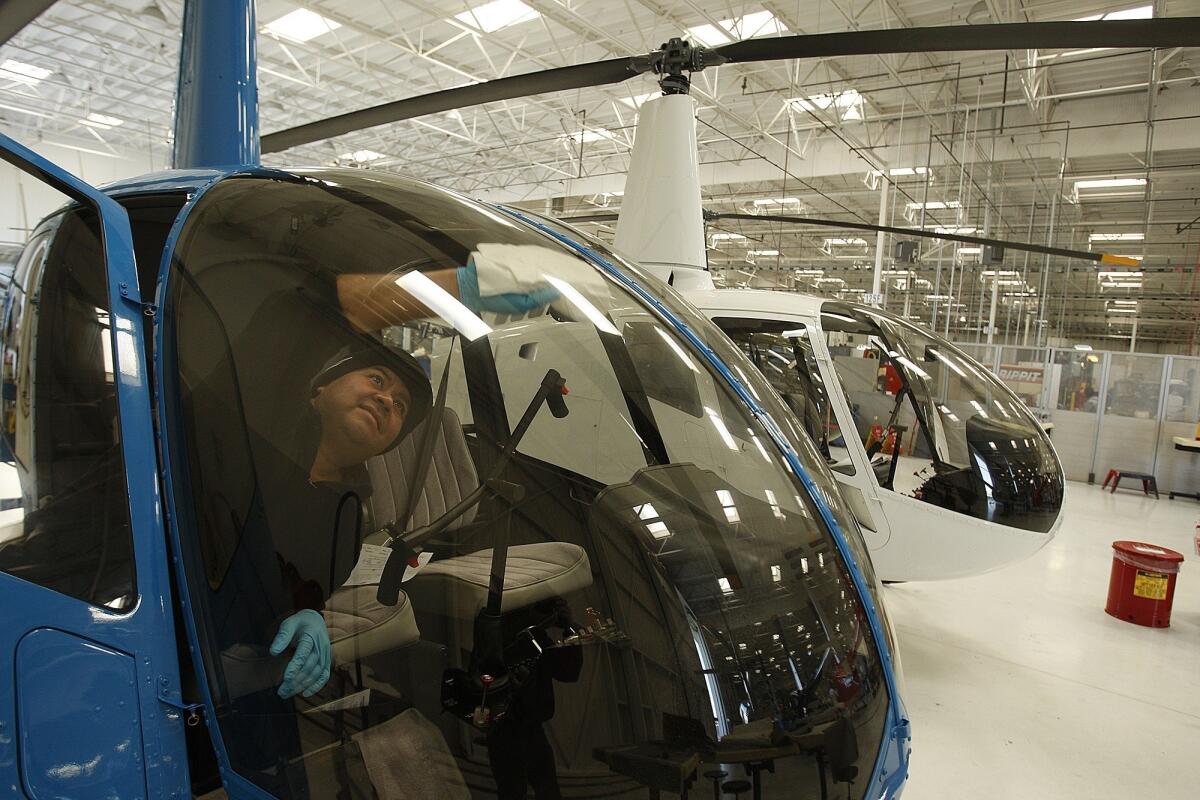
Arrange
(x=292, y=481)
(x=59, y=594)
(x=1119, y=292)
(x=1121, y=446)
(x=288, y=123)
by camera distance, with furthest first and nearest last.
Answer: (x=1119, y=292), (x=288, y=123), (x=1121, y=446), (x=292, y=481), (x=59, y=594)

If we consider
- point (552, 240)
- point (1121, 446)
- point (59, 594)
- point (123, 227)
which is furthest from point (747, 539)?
point (1121, 446)

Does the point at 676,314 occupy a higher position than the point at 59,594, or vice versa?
the point at 676,314

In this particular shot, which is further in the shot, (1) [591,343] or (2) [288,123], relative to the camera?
(2) [288,123]

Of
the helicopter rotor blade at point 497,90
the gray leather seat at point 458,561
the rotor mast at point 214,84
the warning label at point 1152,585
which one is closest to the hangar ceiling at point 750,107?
the helicopter rotor blade at point 497,90

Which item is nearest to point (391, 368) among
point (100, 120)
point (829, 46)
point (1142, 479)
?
point (829, 46)

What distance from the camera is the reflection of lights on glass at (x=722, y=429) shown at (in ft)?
4.58

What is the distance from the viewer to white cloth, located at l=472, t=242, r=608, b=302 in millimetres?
1413

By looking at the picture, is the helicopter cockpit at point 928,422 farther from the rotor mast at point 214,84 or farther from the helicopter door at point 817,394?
the rotor mast at point 214,84

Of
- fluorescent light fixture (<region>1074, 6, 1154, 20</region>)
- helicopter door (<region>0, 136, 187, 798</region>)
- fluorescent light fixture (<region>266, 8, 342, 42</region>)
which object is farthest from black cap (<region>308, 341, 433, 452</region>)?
fluorescent light fixture (<region>266, 8, 342, 42</region>)

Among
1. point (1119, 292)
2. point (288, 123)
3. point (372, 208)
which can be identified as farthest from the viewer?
point (1119, 292)

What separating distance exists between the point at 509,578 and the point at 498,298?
0.53m

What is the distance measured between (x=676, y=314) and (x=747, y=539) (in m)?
0.51

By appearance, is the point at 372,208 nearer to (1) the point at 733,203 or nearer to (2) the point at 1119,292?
(1) the point at 733,203

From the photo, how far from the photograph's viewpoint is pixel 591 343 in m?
1.46
